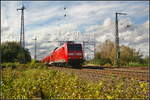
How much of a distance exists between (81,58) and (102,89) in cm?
2121

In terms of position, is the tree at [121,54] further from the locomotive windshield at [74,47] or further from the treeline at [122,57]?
the locomotive windshield at [74,47]

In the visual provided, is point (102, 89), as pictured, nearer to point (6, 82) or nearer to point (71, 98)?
point (71, 98)

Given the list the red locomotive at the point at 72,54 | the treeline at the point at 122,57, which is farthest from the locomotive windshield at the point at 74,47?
the treeline at the point at 122,57

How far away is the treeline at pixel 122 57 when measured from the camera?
118ft

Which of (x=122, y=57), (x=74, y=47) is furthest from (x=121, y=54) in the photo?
(x=74, y=47)

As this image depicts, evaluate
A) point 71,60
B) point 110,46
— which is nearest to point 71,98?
point 71,60

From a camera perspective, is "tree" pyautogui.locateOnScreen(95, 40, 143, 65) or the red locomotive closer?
the red locomotive

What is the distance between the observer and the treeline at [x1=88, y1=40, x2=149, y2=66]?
36.0m

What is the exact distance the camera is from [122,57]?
40531mm

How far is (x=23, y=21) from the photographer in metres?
37.7

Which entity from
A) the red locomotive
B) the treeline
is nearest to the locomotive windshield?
the red locomotive

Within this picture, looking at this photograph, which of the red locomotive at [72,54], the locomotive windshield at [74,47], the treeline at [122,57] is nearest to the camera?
the red locomotive at [72,54]

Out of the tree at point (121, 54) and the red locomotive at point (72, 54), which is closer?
the red locomotive at point (72, 54)

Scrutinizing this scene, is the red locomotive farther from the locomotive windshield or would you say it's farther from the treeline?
the treeline
